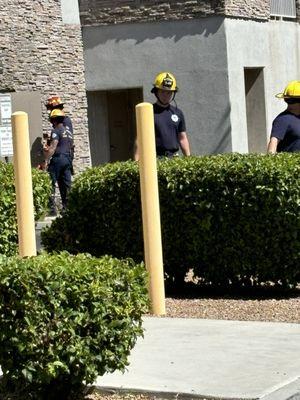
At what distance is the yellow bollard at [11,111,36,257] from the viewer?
10.2 meters

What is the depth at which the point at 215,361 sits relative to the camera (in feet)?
27.6

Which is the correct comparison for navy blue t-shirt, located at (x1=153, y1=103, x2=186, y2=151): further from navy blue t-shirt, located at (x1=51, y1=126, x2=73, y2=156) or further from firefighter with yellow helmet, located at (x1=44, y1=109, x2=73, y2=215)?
navy blue t-shirt, located at (x1=51, y1=126, x2=73, y2=156)

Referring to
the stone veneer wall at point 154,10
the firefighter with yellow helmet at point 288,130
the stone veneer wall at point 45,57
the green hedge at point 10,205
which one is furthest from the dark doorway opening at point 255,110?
the green hedge at point 10,205

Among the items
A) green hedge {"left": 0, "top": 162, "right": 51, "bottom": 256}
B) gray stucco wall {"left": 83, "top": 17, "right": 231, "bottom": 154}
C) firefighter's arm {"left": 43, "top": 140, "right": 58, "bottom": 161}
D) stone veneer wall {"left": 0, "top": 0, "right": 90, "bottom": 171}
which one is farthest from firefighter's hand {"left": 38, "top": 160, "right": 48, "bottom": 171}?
green hedge {"left": 0, "top": 162, "right": 51, "bottom": 256}

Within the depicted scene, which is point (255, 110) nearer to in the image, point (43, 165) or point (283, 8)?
point (283, 8)

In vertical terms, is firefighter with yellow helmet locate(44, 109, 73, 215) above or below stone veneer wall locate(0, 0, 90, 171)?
below

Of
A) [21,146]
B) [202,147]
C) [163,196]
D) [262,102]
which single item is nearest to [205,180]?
[163,196]

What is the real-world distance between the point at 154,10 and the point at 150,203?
1608 cm

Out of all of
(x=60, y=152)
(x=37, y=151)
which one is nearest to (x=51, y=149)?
(x=60, y=152)

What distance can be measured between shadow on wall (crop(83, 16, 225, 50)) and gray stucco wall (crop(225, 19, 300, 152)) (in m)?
0.40

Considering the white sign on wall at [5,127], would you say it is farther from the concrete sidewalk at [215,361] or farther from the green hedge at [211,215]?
the concrete sidewalk at [215,361]

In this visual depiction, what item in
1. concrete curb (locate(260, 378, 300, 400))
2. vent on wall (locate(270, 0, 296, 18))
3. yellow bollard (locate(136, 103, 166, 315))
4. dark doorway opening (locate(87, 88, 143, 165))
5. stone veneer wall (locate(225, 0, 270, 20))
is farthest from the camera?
vent on wall (locate(270, 0, 296, 18))

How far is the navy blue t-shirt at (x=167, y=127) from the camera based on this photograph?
43.7 ft

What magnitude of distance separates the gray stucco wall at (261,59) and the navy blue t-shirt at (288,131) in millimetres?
13090
